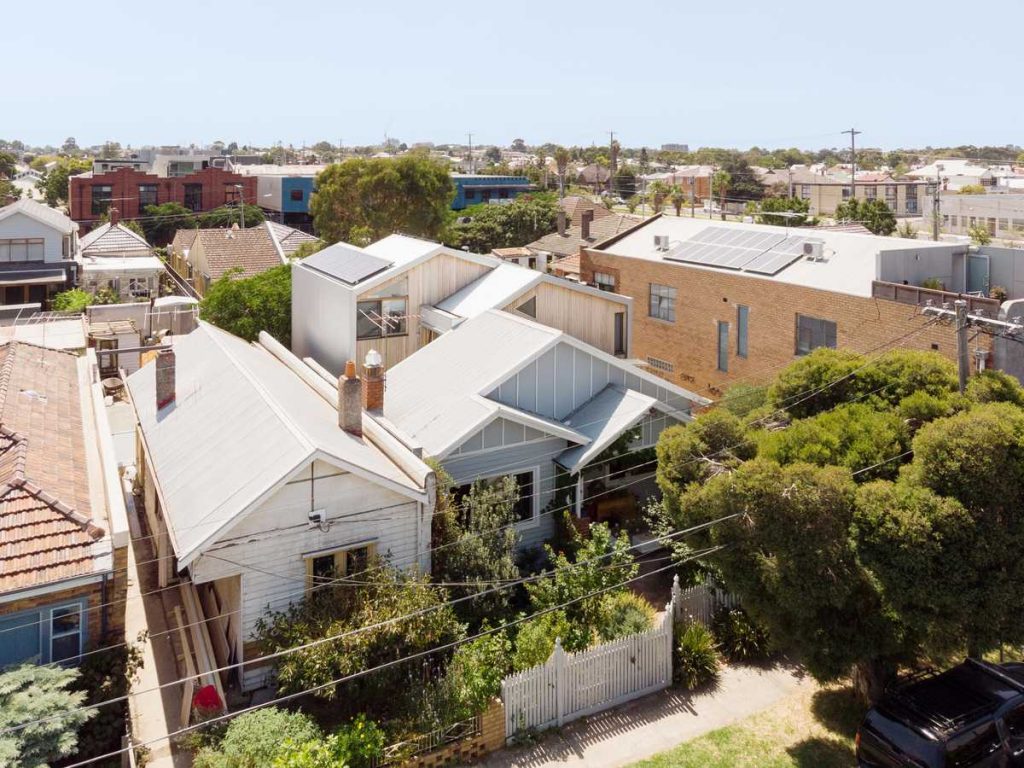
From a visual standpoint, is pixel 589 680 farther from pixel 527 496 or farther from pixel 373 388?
pixel 373 388

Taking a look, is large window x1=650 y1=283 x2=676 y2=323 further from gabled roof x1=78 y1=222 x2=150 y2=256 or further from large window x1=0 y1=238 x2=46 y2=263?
gabled roof x1=78 y1=222 x2=150 y2=256

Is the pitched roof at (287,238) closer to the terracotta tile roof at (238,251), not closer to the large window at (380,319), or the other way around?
the terracotta tile roof at (238,251)

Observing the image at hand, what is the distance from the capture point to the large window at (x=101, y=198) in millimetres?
88188

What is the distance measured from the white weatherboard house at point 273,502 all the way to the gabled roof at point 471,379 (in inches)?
63.9

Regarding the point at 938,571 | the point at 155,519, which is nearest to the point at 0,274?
the point at 155,519

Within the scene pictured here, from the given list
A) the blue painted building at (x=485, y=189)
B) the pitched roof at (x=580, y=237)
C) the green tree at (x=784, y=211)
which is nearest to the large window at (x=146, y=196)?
the blue painted building at (x=485, y=189)

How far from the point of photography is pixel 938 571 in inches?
486

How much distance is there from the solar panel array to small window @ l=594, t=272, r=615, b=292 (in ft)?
11.2

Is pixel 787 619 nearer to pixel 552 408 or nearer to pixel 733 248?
pixel 552 408

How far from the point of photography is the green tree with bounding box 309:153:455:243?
191ft

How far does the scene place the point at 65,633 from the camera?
13.6 meters


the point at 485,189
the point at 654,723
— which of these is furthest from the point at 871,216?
the point at 485,189

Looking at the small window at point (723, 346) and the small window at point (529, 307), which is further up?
the small window at point (529, 307)

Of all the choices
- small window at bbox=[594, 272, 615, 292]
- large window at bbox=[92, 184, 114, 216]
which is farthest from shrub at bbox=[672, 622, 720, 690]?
large window at bbox=[92, 184, 114, 216]
